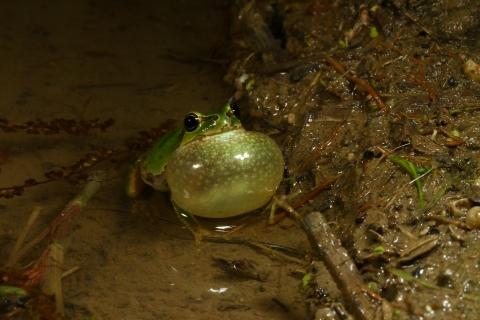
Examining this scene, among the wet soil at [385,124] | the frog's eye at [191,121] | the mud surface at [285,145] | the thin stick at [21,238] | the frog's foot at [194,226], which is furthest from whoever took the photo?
the frog's foot at [194,226]

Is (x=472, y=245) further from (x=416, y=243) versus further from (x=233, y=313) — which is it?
(x=233, y=313)

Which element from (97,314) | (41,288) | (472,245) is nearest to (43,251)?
(41,288)

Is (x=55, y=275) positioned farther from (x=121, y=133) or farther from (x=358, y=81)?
(x=358, y=81)

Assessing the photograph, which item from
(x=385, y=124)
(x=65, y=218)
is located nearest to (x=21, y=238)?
(x=65, y=218)

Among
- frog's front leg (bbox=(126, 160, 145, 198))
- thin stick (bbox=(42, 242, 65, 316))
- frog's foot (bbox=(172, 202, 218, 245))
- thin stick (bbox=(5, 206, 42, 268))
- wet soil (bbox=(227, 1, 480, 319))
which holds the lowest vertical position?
frog's foot (bbox=(172, 202, 218, 245))

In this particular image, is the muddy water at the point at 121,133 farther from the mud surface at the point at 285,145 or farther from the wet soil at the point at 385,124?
the wet soil at the point at 385,124

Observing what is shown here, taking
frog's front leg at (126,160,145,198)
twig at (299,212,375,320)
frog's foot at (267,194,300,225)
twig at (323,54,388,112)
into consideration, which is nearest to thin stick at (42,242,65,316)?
frog's front leg at (126,160,145,198)

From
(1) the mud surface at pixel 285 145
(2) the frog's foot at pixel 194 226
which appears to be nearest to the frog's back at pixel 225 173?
(2) the frog's foot at pixel 194 226

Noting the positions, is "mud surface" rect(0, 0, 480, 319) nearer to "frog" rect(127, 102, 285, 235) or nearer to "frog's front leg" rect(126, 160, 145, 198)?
"frog's front leg" rect(126, 160, 145, 198)
